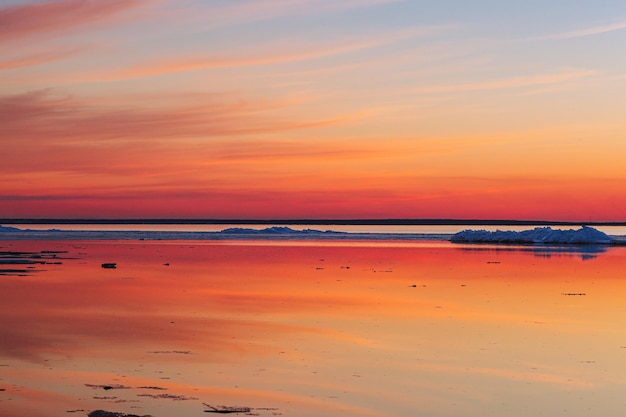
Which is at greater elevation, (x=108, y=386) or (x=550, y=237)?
(x=550, y=237)

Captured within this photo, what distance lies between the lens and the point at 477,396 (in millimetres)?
9938

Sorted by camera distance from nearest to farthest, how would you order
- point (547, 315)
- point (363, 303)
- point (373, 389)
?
point (373, 389)
point (547, 315)
point (363, 303)

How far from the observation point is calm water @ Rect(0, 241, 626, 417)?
9.65 meters

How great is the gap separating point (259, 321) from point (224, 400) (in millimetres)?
6672

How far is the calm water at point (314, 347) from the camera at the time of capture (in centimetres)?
965

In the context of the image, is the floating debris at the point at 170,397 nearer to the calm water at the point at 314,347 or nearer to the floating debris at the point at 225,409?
the calm water at the point at 314,347

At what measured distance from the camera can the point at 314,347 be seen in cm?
1329

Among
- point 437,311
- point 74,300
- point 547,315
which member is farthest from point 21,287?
point 547,315

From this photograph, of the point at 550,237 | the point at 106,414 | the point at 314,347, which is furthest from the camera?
the point at 550,237

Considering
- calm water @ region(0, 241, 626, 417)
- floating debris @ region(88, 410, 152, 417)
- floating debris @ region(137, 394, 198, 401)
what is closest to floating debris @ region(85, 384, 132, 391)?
calm water @ region(0, 241, 626, 417)

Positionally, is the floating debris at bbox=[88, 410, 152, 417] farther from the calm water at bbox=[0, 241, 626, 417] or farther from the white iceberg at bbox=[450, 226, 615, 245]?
the white iceberg at bbox=[450, 226, 615, 245]

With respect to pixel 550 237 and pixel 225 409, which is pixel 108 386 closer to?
pixel 225 409

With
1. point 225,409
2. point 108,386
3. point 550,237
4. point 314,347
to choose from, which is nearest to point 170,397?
point 225,409

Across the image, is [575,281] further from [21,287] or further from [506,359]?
[21,287]
